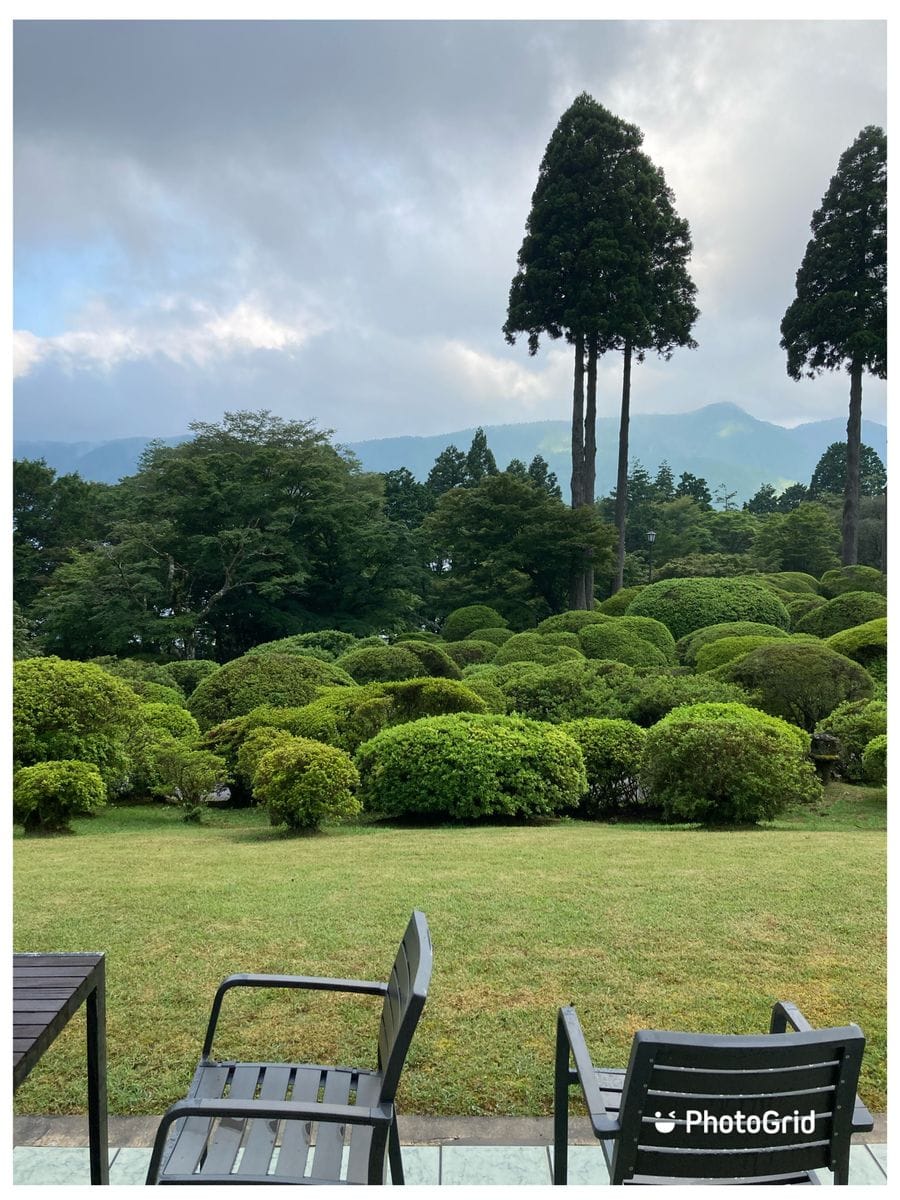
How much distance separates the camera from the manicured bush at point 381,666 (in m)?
10.3

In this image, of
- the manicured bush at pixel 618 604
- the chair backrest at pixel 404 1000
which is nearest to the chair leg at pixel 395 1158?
the chair backrest at pixel 404 1000

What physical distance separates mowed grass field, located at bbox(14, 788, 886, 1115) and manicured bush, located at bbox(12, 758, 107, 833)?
617mm

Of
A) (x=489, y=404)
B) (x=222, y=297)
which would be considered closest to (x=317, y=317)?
(x=222, y=297)

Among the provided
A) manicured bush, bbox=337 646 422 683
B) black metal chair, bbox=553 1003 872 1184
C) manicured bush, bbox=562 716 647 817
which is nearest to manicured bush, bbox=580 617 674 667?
manicured bush, bbox=337 646 422 683

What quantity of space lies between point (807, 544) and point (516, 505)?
7.63 metres

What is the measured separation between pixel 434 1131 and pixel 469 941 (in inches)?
52.4

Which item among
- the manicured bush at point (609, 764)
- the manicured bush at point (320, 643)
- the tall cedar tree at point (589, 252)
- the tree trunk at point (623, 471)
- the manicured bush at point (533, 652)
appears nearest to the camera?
the manicured bush at point (609, 764)

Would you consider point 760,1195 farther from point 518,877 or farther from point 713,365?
point 713,365

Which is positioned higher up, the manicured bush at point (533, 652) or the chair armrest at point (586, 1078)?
the manicured bush at point (533, 652)

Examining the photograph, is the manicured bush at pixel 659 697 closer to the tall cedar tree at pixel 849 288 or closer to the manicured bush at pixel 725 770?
the manicured bush at pixel 725 770

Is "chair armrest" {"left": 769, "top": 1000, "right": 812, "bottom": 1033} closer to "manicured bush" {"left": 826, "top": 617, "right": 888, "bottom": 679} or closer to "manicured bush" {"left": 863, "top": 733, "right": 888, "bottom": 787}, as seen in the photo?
"manicured bush" {"left": 863, "top": 733, "right": 888, "bottom": 787}

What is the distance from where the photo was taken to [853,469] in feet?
62.2

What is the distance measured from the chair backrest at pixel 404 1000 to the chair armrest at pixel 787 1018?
729mm

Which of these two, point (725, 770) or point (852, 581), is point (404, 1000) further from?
point (852, 581)
